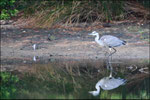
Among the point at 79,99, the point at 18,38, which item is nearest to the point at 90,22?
the point at 18,38

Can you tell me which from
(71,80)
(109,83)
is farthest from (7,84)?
(109,83)

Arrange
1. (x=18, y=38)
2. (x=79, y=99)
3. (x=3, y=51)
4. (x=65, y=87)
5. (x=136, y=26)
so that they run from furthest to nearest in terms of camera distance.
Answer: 1. (x=136, y=26)
2. (x=18, y=38)
3. (x=3, y=51)
4. (x=65, y=87)
5. (x=79, y=99)

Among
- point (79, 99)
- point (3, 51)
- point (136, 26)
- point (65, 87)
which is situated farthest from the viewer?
point (136, 26)

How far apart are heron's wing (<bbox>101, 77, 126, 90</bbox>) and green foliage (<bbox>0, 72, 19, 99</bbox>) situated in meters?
1.97

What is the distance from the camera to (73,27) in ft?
41.8

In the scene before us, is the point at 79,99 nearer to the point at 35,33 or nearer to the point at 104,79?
the point at 104,79

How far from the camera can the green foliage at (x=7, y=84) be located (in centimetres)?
745

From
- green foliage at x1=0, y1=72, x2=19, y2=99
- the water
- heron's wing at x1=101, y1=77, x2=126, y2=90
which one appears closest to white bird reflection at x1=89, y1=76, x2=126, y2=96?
heron's wing at x1=101, y1=77, x2=126, y2=90

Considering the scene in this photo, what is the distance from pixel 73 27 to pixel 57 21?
63 centimetres

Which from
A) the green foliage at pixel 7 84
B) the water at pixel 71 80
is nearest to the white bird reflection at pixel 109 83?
the water at pixel 71 80

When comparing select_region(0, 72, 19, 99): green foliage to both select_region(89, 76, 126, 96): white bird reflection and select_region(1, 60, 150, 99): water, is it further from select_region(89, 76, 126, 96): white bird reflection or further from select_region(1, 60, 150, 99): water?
select_region(89, 76, 126, 96): white bird reflection

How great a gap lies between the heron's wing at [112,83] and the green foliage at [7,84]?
6.46ft

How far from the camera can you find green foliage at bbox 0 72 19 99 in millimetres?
7453

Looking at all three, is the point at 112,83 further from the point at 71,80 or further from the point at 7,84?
the point at 7,84
